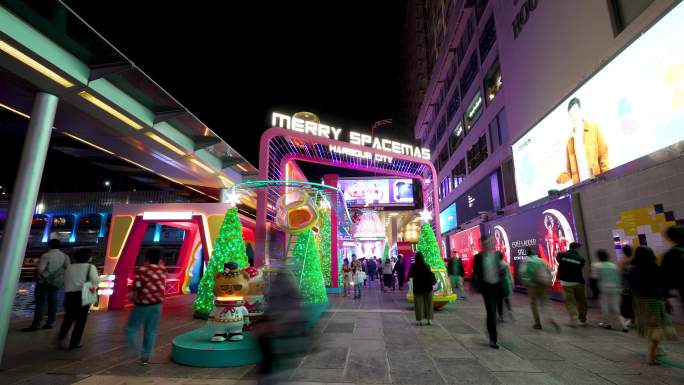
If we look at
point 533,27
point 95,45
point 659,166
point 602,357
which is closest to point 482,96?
point 533,27

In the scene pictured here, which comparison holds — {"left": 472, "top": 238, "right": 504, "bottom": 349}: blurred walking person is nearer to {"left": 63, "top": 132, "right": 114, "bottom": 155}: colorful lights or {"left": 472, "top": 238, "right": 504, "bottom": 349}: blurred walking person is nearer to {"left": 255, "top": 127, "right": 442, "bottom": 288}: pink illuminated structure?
{"left": 255, "top": 127, "right": 442, "bottom": 288}: pink illuminated structure

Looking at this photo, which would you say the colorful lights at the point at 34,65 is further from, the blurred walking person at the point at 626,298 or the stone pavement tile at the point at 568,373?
the blurred walking person at the point at 626,298

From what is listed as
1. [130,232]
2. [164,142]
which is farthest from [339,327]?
[130,232]

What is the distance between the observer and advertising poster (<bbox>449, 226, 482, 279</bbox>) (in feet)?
61.3

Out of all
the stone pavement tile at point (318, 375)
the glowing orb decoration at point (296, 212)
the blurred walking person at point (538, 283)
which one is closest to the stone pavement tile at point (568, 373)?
the blurred walking person at point (538, 283)

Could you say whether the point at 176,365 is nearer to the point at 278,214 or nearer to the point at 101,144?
the point at 278,214

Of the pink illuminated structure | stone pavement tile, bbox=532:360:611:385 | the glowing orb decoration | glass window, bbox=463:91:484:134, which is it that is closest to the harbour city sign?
the pink illuminated structure

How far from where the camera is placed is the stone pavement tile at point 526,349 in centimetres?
480

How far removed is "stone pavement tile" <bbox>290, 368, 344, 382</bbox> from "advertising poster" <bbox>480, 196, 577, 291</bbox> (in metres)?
8.24

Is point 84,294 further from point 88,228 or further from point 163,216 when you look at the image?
point 88,228

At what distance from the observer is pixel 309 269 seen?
28.3ft

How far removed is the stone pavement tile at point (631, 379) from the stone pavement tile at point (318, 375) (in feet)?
10.7

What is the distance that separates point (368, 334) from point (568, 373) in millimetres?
3395

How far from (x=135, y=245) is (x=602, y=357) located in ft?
42.5
